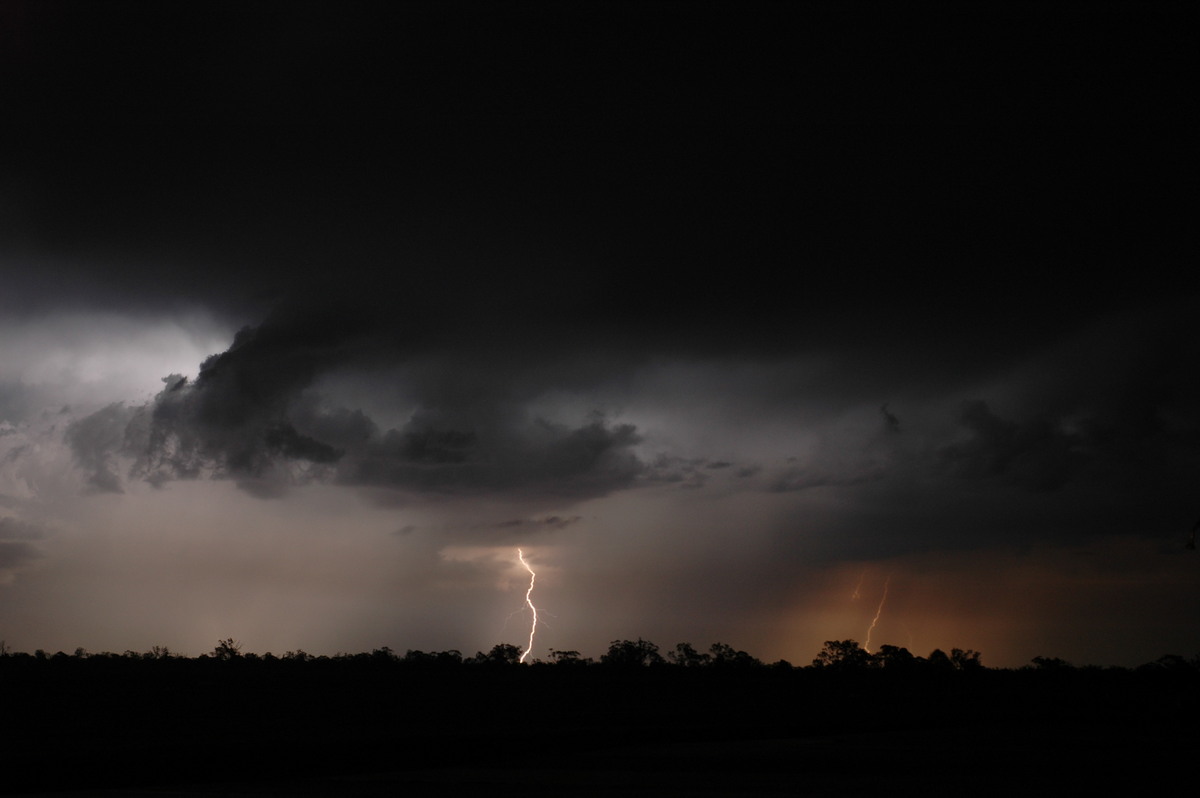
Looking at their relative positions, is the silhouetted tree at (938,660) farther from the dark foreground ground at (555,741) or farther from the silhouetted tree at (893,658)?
the dark foreground ground at (555,741)

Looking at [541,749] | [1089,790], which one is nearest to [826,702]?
[541,749]

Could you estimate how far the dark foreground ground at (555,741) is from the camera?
80.1 ft

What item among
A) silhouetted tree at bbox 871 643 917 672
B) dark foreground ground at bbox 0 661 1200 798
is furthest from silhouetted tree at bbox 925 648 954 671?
dark foreground ground at bbox 0 661 1200 798

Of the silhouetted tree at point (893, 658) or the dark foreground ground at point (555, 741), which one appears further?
the silhouetted tree at point (893, 658)

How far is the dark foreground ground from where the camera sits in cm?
2441

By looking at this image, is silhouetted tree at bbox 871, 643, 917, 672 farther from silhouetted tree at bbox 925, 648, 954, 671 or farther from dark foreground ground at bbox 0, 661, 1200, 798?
dark foreground ground at bbox 0, 661, 1200, 798

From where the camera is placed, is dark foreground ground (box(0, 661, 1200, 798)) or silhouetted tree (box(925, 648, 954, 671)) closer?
dark foreground ground (box(0, 661, 1200, 798))

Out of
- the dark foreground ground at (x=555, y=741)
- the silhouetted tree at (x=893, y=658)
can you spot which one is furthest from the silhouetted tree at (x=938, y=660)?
the dark foreground ground at (x=555, y=741)

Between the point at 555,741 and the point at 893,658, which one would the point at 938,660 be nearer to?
the point at 893,658

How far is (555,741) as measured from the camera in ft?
121

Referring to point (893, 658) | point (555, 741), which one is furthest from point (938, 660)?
point (555, 741)

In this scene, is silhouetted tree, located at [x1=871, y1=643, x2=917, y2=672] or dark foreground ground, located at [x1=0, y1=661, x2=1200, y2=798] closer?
dark foreground ground, located at [x1=0, y1=661, x2=1200, y2=798]

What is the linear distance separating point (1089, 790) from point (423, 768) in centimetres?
1818

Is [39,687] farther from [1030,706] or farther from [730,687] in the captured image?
[1030,706]
